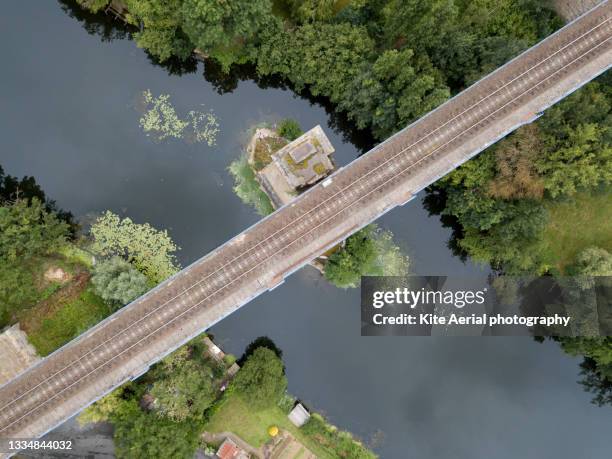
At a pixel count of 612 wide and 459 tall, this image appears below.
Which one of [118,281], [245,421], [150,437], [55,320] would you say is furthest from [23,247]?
[245,421]

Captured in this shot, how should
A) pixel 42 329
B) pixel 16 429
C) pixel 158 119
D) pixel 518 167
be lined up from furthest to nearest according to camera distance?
pixel 158 119 < pixel 42 329 < pixel 518 167 < pixel 16 429

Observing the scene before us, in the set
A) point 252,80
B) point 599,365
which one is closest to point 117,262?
point 252,80

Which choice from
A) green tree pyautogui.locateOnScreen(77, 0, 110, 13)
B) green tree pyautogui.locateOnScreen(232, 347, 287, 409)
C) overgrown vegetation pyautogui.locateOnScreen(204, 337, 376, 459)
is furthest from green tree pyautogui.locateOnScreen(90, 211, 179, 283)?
green tree pyautogui.locateOnScreen(77, 0, 110, 13)

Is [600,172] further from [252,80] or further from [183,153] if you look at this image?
[183,153]

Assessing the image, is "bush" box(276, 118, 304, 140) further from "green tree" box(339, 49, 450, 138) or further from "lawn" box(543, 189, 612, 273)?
"lawn" box(543, 189, 612, 273)

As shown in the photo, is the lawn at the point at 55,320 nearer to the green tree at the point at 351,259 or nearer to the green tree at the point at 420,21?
the green tree at the point at 351,259

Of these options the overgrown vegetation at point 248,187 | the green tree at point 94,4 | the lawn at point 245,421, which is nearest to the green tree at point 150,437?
the lawn at point 245,421

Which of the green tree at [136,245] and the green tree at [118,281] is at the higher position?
the green tree at [136,245]
